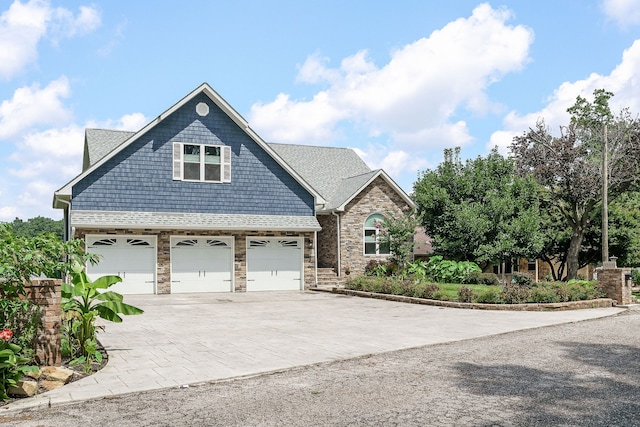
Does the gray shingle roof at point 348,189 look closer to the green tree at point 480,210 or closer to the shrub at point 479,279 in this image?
the green tree at point 480,210

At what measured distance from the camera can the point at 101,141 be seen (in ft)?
89.8

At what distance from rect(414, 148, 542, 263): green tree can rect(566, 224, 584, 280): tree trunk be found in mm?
2854

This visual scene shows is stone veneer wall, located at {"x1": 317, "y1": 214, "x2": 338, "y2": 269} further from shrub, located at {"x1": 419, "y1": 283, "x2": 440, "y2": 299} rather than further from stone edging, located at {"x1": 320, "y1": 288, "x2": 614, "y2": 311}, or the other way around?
shrub, located at {"x1": 419, "y1": 283, "x2": 440, "y2": 299}

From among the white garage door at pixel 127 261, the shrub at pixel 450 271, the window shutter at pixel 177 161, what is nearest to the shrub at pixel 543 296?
the shrub at pixel 450 271

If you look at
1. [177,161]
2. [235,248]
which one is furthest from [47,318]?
[235,248]

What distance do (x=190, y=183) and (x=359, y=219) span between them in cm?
857

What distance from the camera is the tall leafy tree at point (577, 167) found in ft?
99.1

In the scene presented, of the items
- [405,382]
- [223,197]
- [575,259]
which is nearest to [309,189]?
[223,197]

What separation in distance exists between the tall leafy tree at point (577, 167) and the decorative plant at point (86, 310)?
25857 mm

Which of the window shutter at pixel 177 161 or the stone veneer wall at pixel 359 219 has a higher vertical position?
the window shutter at pixel 177 161

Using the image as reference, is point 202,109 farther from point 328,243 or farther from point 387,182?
point 387,182

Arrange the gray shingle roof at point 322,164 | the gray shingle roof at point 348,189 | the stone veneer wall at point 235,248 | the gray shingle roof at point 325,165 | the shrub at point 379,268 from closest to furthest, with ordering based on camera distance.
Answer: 1. the stone veneer wall at point 235,248
2. the shrub at point 379,268
3. the gray shingle roof at point 322,164
4. the gray shingle roof at point 348,189
5. the gray shingle roof at point 325,165

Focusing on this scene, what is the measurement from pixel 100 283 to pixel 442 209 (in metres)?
22.6

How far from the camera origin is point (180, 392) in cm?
751
